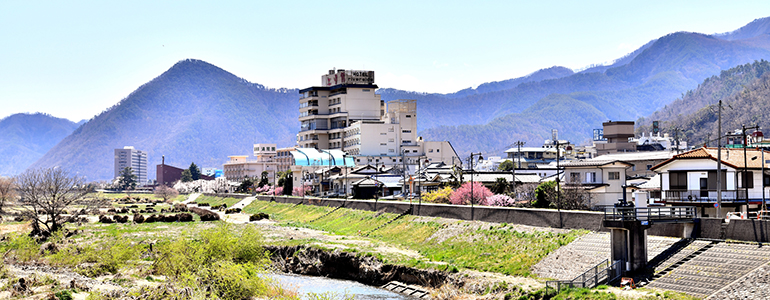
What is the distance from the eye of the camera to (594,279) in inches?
1319

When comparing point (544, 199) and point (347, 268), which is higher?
point (544, 199)

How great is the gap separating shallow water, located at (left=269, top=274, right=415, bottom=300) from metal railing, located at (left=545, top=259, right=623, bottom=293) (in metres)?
11.0

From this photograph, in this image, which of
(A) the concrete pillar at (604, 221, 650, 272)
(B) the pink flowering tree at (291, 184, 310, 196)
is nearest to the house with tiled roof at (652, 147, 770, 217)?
(A) the concrete pillar at (604, 221, 650, 272)

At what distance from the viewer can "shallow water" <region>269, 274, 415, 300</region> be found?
4169 centimetres

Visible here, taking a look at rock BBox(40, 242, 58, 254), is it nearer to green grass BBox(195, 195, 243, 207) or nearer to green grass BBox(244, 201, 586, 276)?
green grass BBox(244, 201, 586, 276)

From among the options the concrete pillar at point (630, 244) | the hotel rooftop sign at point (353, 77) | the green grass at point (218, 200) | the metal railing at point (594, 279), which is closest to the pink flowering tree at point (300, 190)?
the green grass at point (218, 200)

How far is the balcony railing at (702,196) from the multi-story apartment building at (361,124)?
337 feet

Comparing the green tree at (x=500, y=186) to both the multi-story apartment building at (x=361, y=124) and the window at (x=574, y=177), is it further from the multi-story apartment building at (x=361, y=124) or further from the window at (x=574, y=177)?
the multi-story apartment building at (x=361, y=124)

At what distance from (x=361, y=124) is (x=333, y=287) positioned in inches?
4254

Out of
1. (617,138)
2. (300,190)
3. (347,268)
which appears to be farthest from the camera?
(617,138)

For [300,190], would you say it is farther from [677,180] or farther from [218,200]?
[677,180]

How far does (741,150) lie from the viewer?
1954 inches

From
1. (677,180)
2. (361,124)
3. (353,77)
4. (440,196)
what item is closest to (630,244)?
(677,180)

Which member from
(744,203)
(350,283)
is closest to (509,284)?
(350,283)
